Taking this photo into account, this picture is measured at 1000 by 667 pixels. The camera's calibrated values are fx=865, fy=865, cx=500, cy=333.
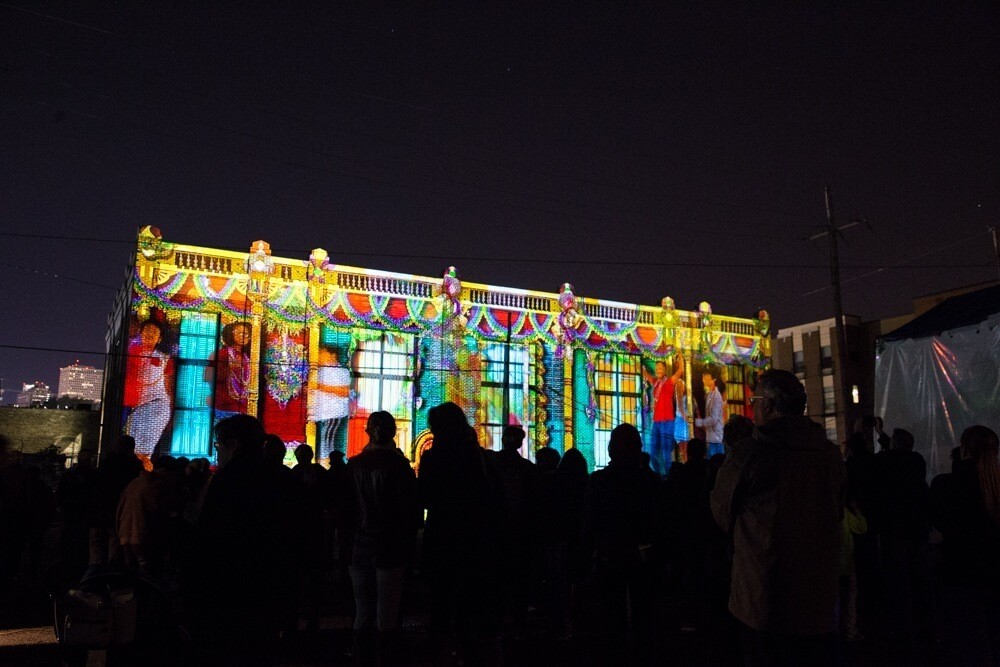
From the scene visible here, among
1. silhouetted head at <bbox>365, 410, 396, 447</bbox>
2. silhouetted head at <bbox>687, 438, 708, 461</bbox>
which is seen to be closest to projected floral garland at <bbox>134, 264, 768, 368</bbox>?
silhouetted head at <bbox>687, 438, 708, 461</bbox>

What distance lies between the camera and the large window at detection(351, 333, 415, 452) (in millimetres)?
24188

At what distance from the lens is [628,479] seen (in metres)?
6.18

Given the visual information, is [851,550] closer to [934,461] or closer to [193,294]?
[934,461]

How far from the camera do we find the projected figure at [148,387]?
69.5 ft

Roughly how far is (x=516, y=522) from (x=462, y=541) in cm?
178

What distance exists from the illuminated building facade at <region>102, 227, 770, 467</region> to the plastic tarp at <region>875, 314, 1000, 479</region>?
43.0ft

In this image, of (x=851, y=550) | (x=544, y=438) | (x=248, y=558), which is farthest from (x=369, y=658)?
(x=544, y=438)

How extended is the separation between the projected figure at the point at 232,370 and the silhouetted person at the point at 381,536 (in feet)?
56.0

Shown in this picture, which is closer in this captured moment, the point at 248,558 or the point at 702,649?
the point at 248,558

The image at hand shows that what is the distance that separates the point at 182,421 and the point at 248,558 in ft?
61.0

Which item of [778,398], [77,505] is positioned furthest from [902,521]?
[77,505]

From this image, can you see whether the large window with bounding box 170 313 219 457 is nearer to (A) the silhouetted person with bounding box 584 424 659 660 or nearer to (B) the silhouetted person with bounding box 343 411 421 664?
(B) the silhouetted person with bounding box 343 411 421 664

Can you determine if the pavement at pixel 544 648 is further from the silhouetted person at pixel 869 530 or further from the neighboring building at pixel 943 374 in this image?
the neighboring building at pixel 943 374

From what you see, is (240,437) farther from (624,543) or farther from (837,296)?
(837,296)
